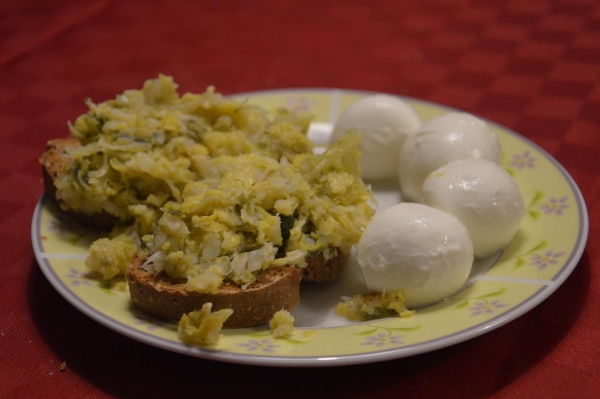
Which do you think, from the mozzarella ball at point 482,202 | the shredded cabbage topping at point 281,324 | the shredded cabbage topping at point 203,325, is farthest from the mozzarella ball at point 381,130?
the shredded cabbage topping at point 203,325

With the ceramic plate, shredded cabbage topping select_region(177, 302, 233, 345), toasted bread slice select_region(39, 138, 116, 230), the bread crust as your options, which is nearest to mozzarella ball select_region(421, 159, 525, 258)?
the ceramic plate

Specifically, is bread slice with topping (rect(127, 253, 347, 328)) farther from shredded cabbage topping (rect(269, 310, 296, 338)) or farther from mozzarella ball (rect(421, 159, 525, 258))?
mozzarella ball (rect(421, 159, 525, 258))

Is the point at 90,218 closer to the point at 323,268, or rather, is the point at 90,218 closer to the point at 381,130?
the point at 323,268

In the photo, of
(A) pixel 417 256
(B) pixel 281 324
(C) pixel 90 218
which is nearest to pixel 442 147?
(A) pixel 417 256

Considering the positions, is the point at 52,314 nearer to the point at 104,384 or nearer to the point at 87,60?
the point at 104,384

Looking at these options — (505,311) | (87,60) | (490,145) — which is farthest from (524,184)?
(87,60)
